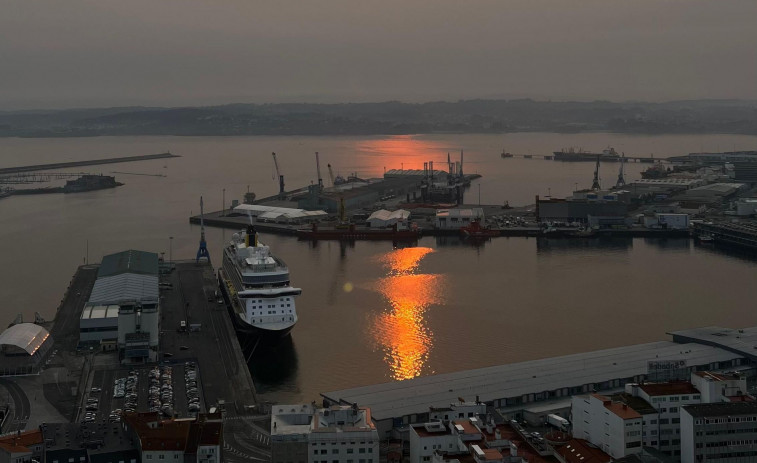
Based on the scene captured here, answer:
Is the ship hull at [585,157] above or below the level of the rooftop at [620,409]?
below

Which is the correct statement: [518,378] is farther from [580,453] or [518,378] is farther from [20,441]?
[20,441]

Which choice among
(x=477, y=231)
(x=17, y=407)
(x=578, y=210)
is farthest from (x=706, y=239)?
(x=17, y=407)

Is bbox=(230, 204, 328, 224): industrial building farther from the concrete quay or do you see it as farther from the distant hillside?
the distant hillside

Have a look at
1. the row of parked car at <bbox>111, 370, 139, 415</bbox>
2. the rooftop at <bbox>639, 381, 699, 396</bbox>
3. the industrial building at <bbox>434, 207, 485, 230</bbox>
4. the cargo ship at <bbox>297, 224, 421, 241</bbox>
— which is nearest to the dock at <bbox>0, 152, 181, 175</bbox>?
the cargo ship at <bbox>297, 224, 421, 241</bbox>

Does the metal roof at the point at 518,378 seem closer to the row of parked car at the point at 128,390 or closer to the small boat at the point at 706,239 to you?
the row of parked car at the point at 128,390

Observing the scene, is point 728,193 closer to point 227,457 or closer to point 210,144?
point 227,457

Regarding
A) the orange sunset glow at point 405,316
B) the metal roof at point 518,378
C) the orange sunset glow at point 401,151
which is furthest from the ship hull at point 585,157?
the metal roof at point 518,378
